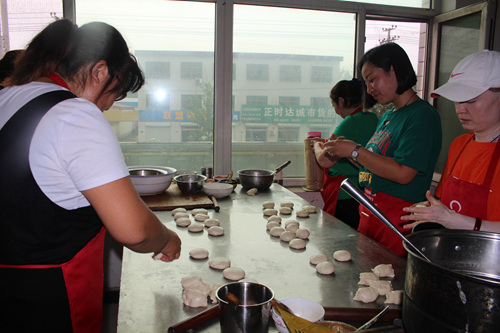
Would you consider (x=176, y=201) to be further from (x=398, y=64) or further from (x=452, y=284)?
(x=452, y=284)

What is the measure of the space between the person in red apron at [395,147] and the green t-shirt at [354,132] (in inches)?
23.6

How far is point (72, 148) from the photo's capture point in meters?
0.95

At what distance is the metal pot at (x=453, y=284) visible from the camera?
67cm

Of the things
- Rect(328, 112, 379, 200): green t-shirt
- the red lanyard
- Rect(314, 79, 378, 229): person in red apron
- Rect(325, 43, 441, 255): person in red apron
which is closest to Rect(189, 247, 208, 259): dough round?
the red lanyard

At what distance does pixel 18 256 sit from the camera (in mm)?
1126

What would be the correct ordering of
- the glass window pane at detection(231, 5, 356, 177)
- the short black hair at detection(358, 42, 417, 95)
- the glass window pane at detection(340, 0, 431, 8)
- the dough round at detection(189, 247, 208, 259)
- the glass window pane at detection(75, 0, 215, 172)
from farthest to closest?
the glass window pane at detection(340, 0, 431, 8) → the glass window pane at detection(231, 5, 356, 177) → the glass window pane at detection(75, 0, 215, 172) → the short black hair at detection(358, 42, 417, 95) → the dough round at detection(189, 247, 208, 259)

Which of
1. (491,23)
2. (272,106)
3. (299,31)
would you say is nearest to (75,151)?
(272,106)

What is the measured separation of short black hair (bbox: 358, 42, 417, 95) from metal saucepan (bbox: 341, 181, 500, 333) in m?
1.48

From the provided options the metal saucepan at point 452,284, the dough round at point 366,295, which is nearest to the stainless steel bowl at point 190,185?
the dough round at point 366,295

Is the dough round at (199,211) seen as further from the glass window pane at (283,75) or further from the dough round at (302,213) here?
the glass window pane at (283,75)

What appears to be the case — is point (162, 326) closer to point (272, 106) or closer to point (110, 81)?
point (110, 81)

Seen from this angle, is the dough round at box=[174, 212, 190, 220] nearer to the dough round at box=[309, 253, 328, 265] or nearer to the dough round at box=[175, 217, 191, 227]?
the dough round at box=[175, 217, 191, 227]

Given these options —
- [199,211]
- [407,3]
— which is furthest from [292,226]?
[407,3]

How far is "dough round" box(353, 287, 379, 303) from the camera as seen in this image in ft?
4.40
